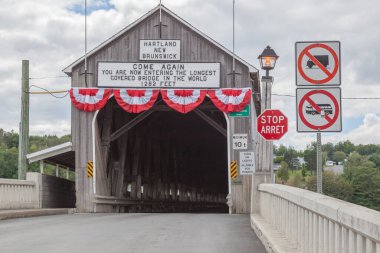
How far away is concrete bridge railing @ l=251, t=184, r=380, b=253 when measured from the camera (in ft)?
12.1

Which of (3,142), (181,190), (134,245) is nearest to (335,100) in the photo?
(134,245)

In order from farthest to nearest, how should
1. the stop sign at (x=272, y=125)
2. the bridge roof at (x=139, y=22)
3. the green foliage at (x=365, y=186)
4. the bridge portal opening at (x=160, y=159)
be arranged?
1. the green foliage at (x=365, y=186)
2. the bridge portal opening at (x=160, y=159)
3. the bridge roof at (x=139, y=22)
4. the stop sign at (x=272, y=125)

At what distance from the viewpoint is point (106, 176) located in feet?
80.7

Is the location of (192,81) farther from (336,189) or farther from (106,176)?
Answer: (336,189)

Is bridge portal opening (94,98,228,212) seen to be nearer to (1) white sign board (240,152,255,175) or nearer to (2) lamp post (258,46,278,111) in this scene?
(1) white sign board (240,152,255,175)

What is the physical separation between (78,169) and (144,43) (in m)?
4.91

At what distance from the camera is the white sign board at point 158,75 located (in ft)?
75.3

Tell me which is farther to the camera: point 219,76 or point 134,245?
point 219,76

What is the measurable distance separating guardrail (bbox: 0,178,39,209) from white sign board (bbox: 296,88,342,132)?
11.8m

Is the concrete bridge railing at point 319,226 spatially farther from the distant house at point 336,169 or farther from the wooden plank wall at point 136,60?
the distant house at point 336,169

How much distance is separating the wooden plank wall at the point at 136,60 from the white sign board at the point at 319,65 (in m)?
15.6

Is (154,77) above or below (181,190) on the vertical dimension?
above

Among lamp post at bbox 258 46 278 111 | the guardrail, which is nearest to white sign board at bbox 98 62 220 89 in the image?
the guardrail

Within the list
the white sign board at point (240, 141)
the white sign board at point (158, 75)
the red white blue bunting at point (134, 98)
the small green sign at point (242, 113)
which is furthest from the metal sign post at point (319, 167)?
the red white blue bunting at point (134, 98)
